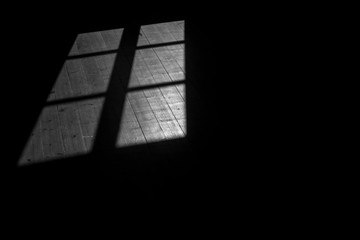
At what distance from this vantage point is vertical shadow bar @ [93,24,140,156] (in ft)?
8.77

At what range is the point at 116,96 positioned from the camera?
3162 mm

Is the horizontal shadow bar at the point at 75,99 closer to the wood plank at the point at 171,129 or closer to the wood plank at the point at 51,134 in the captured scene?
the wood plank at the point at 51,134

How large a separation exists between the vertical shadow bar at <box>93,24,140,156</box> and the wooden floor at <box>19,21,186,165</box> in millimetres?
28

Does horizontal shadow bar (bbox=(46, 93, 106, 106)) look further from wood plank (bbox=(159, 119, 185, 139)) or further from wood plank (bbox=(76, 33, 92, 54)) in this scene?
wood plank (bbox=(76, 33, 92, 54))

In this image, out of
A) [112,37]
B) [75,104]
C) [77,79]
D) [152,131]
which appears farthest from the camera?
[112,37]

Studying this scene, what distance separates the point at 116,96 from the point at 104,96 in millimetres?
99

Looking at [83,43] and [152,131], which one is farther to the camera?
[83,43]

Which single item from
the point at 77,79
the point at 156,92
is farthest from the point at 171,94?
the point at 77,79

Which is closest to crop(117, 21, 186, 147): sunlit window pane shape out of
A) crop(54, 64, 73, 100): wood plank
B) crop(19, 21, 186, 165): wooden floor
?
crop(19, 21, 186, 165): wooden floor

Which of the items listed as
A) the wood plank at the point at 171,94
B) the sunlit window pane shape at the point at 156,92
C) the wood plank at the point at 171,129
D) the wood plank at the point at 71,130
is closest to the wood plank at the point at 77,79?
the wood plank at the point at 71,130

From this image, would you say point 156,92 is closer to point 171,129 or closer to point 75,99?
point 171,129

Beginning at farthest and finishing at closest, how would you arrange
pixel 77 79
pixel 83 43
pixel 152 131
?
1. pixel 83 43
2. pixel 77 79
3. pixel 152 131

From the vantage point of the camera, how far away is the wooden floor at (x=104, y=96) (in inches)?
106

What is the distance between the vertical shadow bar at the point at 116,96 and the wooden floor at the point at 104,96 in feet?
0.09
